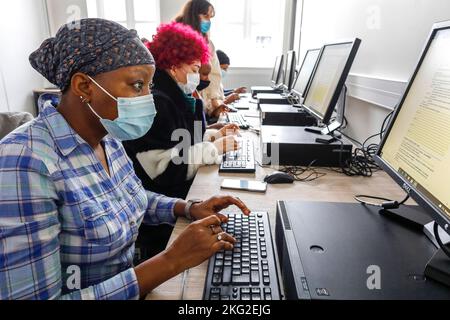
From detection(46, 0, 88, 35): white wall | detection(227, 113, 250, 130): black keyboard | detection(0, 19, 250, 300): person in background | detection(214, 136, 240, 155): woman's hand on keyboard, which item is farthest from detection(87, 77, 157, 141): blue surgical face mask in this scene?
detection(46, 0, 88, 35): white wall

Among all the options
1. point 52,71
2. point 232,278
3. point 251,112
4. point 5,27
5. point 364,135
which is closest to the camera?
point 232,278

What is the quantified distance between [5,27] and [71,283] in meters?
4.05

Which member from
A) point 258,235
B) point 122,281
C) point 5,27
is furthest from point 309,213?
point 5,27

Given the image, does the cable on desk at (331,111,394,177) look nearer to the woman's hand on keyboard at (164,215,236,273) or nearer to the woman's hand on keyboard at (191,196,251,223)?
the woman's hand on keyboard at (191,196,251,223)

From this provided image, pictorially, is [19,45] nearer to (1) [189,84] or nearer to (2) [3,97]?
(2) [3,97]

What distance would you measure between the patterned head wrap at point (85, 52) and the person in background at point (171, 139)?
1.95ft

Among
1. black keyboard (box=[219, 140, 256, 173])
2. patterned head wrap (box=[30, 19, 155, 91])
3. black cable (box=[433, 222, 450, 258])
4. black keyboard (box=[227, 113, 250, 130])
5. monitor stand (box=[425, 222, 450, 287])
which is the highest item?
patterned head wrap (box=[30, 19, 155, 91])

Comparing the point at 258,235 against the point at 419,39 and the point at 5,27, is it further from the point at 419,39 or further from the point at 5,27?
the point at 5,27

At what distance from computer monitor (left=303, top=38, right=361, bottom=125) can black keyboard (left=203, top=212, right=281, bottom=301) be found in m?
0.63

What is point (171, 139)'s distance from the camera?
1.37 meters

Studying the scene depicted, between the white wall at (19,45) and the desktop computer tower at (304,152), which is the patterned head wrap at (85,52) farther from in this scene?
the white wall at (19,45)

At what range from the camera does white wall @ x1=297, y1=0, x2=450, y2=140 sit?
3.89 feet

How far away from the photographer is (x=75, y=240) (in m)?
0.67

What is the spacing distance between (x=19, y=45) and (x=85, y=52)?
13.3ft
